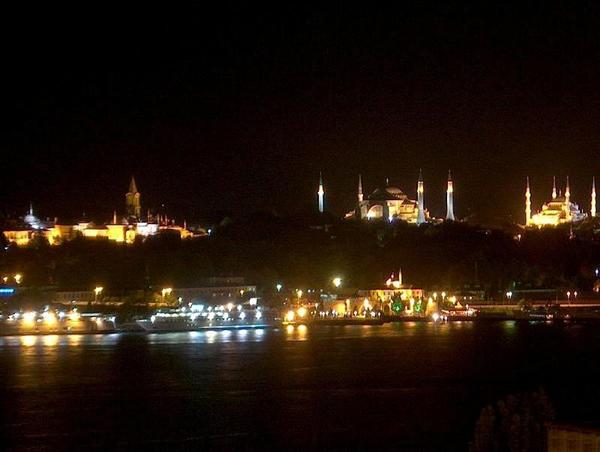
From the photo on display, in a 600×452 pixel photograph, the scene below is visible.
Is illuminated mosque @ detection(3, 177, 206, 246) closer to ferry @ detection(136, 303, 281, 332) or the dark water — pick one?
ferry @ detection(136, 303, 281, 332)

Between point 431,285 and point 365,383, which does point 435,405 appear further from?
point 431,285

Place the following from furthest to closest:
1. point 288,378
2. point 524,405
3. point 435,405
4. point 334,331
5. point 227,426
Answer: point 334,331
point 288,378
point 435,405
point 227,426
point 524,405

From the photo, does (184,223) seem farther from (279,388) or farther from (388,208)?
(279,388)

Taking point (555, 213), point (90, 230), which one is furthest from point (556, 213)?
point (90, 230)

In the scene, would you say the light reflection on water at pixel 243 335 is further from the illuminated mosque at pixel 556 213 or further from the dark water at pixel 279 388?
the illuminated mosque at pixel 556 213

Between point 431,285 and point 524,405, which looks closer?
point 524,405

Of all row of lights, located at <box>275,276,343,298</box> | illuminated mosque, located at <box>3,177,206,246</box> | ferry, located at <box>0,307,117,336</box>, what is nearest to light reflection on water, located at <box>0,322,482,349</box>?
ferry, located at <box>0,307,117,336</box>

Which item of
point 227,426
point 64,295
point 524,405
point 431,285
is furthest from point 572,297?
point 524,405
